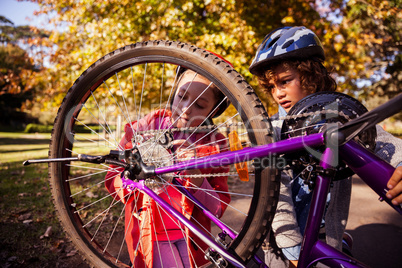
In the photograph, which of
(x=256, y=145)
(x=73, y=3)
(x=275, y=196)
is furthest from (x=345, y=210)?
(x=73, y=3)

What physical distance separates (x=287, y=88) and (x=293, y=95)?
0.07 meters

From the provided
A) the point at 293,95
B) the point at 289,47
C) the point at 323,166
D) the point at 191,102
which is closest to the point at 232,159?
the point at 323,166

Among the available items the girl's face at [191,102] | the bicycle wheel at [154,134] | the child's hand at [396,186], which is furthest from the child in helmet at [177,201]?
the child's hand at [396,186]

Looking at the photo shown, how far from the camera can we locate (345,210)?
1529mm

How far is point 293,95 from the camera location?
69.1 inches

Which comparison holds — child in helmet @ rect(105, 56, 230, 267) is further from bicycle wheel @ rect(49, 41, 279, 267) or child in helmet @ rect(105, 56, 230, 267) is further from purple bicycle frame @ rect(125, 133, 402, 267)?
purple bicycle frame @ rect(125, 133, 402, 267)

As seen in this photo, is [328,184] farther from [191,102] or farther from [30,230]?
[30,230]

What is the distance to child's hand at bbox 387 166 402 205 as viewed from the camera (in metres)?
0.98

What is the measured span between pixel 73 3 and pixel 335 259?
7.75m

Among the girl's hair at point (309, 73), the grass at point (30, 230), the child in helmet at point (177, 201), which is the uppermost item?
the girl's hair at point (309, 73)

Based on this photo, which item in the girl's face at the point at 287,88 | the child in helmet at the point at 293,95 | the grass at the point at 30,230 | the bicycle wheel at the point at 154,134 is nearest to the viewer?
the bicycle wheel at the point at 154,134

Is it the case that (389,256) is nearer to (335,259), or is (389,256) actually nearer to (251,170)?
(335,259)

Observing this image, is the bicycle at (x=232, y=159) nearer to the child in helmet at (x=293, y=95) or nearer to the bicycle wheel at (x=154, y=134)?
the bicycle wheel at (x=154, y=134)

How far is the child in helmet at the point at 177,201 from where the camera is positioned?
1.65m
